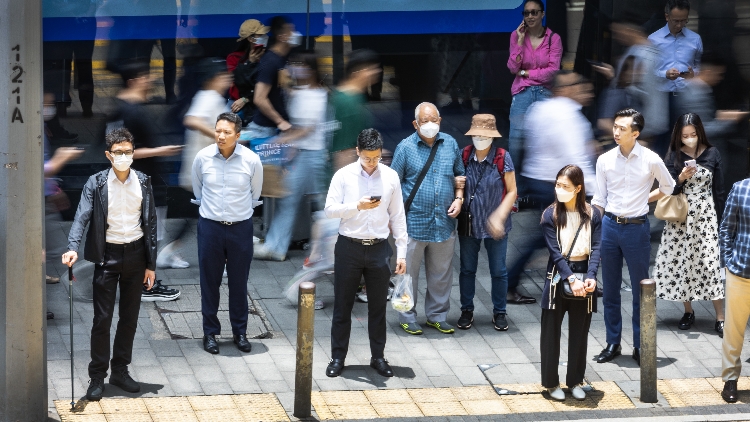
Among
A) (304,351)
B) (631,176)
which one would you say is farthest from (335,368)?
(631,176)

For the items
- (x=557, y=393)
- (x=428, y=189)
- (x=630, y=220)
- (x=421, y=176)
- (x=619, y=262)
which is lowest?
(x=557, y=393)

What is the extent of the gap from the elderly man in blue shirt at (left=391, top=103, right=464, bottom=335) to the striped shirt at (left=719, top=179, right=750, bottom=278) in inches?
85.0

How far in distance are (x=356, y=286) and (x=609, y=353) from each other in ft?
7.02

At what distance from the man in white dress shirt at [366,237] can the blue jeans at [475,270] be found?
118 cm

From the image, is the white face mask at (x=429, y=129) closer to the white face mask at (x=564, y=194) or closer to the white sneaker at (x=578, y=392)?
the white face mask at (x=564, y=194)

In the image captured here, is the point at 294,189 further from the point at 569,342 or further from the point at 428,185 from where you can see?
the point at 569,342

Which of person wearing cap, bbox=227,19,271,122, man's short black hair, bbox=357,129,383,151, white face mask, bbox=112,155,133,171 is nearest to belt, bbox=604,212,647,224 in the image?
man's short black hair, bbox=357,129,383,151

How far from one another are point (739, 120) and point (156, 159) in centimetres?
625

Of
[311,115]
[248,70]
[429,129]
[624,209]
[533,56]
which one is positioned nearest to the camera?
[624,209]

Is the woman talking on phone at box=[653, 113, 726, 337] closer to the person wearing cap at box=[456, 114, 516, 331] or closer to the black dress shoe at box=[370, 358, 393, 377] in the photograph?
the person wearing cap at box=[456, 114, 516, 331]

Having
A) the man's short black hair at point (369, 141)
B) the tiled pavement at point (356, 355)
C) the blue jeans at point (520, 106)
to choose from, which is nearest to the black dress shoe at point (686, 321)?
the tiled pavement at point (356, 355)

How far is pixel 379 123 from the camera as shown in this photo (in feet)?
42.0

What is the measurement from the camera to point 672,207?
1021 cm

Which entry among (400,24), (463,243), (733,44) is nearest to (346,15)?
(400,24)
